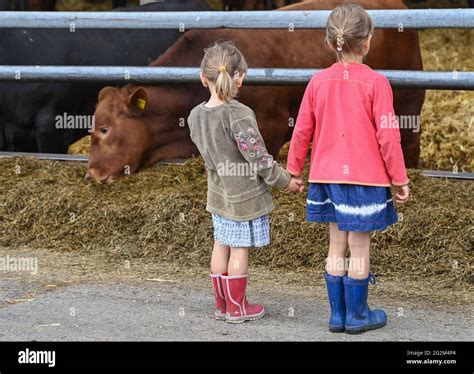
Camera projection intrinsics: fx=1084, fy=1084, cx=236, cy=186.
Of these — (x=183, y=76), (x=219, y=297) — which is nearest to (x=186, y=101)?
(x=183, y=76)

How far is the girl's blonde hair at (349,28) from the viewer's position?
443 centimetres

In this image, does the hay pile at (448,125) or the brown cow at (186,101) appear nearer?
the brown cow at (186,101)

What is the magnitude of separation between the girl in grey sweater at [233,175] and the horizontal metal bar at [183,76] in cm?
127

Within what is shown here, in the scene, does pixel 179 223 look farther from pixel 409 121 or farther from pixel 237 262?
pixel 409 121

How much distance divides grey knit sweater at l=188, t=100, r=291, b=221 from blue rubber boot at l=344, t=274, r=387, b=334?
513mm

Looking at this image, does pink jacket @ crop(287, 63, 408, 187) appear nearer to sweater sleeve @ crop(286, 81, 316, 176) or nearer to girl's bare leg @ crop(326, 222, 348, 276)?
sweater sleeve @ crop(286, 81, 316, 176)


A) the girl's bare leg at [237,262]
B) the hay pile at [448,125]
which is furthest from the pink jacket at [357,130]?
the hay pile at [448,125]

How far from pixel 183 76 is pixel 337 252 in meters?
2.06

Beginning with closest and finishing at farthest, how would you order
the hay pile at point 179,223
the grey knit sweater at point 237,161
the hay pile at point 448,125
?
the grey knit sweater at point 237,161
the hay pile at point 179,223
the hay pile at point 448,125

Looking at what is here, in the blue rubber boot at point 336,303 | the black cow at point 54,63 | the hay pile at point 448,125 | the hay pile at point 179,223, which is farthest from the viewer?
the black cow at point 54,63

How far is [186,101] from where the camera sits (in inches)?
305

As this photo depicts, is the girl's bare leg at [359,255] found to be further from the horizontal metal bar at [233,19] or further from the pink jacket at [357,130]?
the horizontal metal bar at [233,19]

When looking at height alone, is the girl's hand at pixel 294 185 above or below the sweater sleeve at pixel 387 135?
below

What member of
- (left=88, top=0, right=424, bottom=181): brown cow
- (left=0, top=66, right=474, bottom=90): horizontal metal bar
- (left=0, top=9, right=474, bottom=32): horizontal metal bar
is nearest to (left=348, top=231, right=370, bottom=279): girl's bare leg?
(left=0, top=66, right=474, bottom=90): horizontal metal bar
